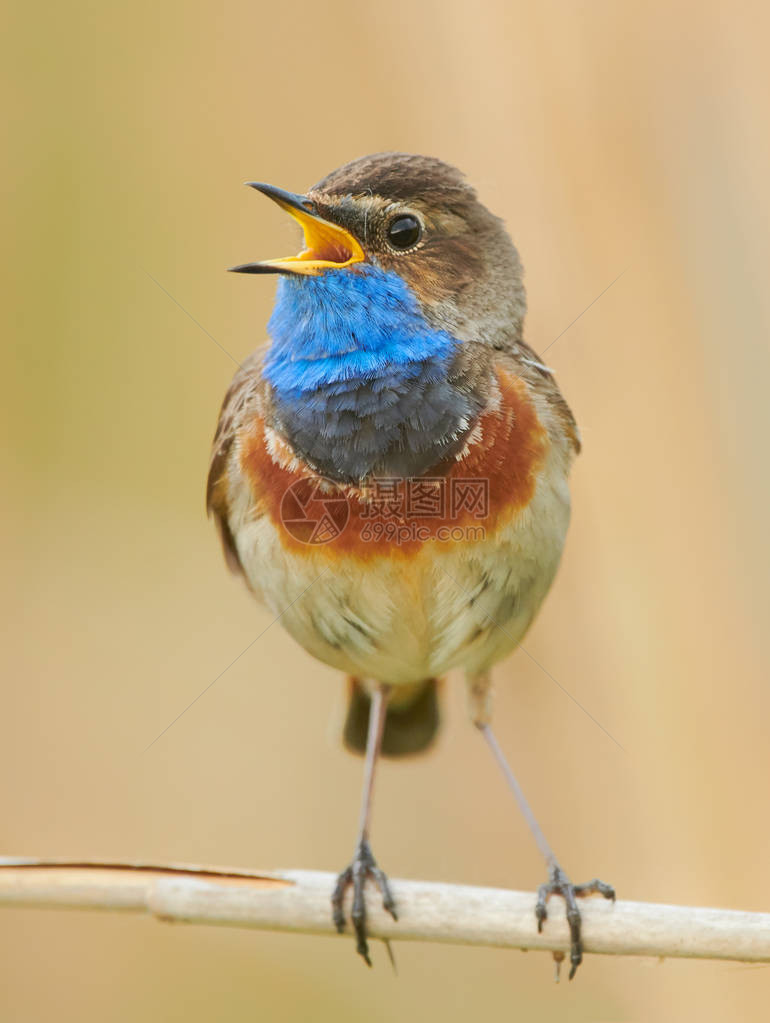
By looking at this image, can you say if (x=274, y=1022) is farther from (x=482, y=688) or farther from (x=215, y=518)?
(x=215, y=518)

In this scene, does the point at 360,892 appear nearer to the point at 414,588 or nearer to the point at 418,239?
the point at 414,588

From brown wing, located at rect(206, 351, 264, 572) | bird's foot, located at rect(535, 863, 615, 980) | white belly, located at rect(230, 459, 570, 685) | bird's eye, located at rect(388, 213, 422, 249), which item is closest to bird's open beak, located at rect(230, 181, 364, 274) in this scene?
bird's eye, located at rect(388, 213, 422, 249)

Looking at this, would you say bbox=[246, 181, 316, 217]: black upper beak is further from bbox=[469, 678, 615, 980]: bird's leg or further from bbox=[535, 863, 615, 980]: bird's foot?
bbox=[535, 863, 615, 980]: bird's foot

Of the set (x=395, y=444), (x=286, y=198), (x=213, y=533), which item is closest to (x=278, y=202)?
(x=286, y=198)

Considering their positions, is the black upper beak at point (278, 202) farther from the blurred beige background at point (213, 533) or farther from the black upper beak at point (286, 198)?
the blurred beige background at point (213, 533)

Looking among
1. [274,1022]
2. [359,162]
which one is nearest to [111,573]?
[274,1022]

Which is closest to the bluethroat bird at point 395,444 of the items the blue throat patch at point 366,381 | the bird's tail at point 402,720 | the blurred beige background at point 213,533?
the blue throat patch at point 366,381

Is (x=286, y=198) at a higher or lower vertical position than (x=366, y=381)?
higher
